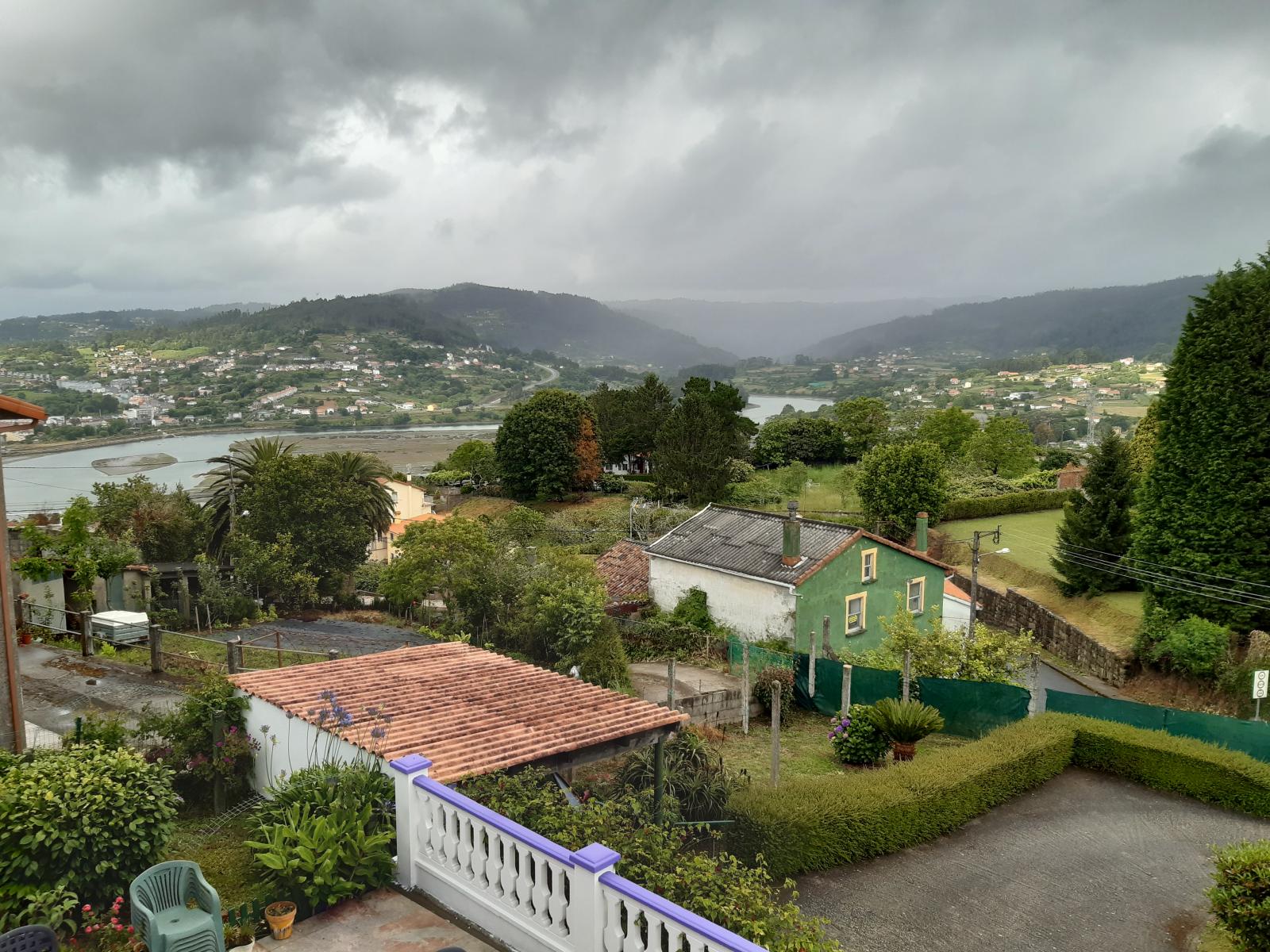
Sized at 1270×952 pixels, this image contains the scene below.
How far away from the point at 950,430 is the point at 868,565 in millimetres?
50872

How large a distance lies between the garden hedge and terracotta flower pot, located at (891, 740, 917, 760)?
1333 inches

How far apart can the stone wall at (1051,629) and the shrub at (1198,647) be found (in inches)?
121

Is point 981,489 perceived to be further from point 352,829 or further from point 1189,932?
point 352,829

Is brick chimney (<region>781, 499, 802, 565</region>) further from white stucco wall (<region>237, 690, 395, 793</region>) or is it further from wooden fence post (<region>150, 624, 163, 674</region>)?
white stucco wall (<region>237, 690, 395, 793</region>)

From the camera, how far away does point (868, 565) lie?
26.2 metres

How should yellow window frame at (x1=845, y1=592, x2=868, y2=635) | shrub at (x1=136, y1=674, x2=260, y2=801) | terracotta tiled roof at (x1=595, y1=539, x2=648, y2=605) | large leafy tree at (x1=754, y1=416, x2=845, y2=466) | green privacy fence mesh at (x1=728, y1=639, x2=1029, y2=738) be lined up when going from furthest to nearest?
large leafy tree at (x1=754, y1=416, x2=845, y2=466) < terracotta tiled roof at (x1=595, y1=539, x2=648, y2=605) < yellow window frame at (x1=845, y1=592, x2=868, y2=635) < green privacy fence mesh at (x1=728, y1=639, x2=1029, y2=738) < shrub at (x1=136, y1=674, x2=260, y2=801)

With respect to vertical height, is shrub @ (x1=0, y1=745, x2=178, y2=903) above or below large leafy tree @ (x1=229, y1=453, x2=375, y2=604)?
above

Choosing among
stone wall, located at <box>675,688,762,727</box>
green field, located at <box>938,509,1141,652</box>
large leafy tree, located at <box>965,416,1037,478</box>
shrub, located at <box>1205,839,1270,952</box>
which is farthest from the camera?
large leafy tree, located at <box>965,416,1037,478</box>

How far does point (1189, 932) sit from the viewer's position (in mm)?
9492

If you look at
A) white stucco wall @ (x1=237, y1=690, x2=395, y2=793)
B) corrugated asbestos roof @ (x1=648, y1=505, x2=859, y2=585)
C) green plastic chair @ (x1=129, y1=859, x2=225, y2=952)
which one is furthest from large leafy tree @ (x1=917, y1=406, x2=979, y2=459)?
green plastic chair @ (x1=129, y1=859, x2=225, y2=952)

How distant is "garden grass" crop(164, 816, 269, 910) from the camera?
7.81 meters

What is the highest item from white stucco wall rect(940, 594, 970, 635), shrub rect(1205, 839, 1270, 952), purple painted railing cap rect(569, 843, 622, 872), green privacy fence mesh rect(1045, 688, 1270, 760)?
purple painted railing cap rect(569, 843, 622, 872)

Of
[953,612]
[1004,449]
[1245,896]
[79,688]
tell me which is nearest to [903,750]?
[1245,896]

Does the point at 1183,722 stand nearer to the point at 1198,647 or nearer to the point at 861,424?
the point at 1198,647
